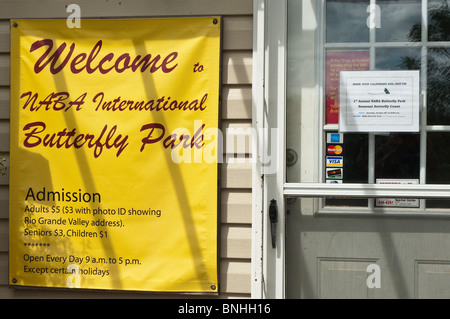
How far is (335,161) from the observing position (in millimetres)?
2873

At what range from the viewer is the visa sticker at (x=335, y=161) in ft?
9.40

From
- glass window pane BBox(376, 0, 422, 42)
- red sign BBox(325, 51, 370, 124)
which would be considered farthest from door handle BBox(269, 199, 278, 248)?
glass window pane BBox(376, 0, 422, 42)

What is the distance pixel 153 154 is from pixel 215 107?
45 cm

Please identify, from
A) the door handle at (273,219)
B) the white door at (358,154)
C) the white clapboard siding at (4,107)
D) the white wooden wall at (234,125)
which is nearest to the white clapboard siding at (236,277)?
the white wooden wall at (234,125)

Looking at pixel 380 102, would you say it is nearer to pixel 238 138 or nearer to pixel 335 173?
pixel 335 173

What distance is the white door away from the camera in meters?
2.82

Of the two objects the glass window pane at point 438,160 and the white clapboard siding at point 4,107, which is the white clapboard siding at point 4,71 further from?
the glass window pane at point 438,160

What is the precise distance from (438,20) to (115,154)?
198 cm

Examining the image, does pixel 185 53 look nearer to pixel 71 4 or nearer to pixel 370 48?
pixel 71 4

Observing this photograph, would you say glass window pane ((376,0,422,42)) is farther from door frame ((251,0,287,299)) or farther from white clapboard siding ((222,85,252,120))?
white clapboard siding ((222,85,252,120))

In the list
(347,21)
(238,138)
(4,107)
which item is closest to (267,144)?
(238,138)

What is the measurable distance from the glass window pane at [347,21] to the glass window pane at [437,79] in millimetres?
387
